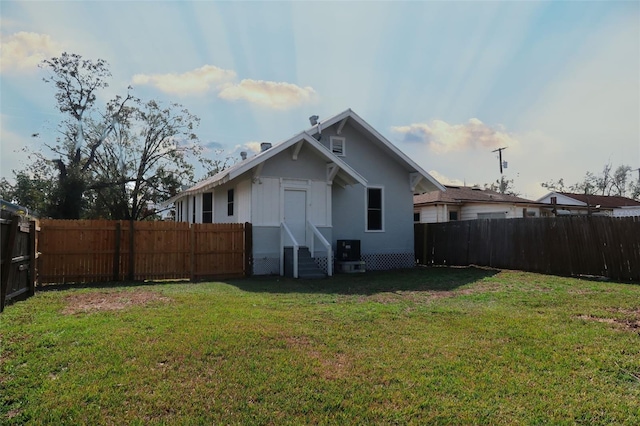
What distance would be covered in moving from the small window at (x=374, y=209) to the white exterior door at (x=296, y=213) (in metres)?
3.48

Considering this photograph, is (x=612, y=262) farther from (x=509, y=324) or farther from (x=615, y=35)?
(x=509, y=324)

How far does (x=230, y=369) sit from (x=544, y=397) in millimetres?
2969

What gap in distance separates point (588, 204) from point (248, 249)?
21.8m

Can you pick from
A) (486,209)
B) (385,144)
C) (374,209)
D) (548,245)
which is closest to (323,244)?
(374,209)

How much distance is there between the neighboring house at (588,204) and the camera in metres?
24.3

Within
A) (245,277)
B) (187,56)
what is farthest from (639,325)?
(187,56)

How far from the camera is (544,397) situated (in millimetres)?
3582

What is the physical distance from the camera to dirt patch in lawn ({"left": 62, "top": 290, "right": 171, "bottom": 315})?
7004 millimetres

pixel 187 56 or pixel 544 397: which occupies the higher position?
pixel 187 56

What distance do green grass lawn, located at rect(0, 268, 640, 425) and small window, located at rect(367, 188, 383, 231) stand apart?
28.0 feet

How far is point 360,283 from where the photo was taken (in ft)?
35.9

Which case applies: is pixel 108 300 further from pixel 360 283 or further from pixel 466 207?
pixel 466 207

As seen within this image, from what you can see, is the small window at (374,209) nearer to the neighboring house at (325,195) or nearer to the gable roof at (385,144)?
the neighboring house at (325,195)

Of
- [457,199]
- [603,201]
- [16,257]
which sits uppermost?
[603,201]
